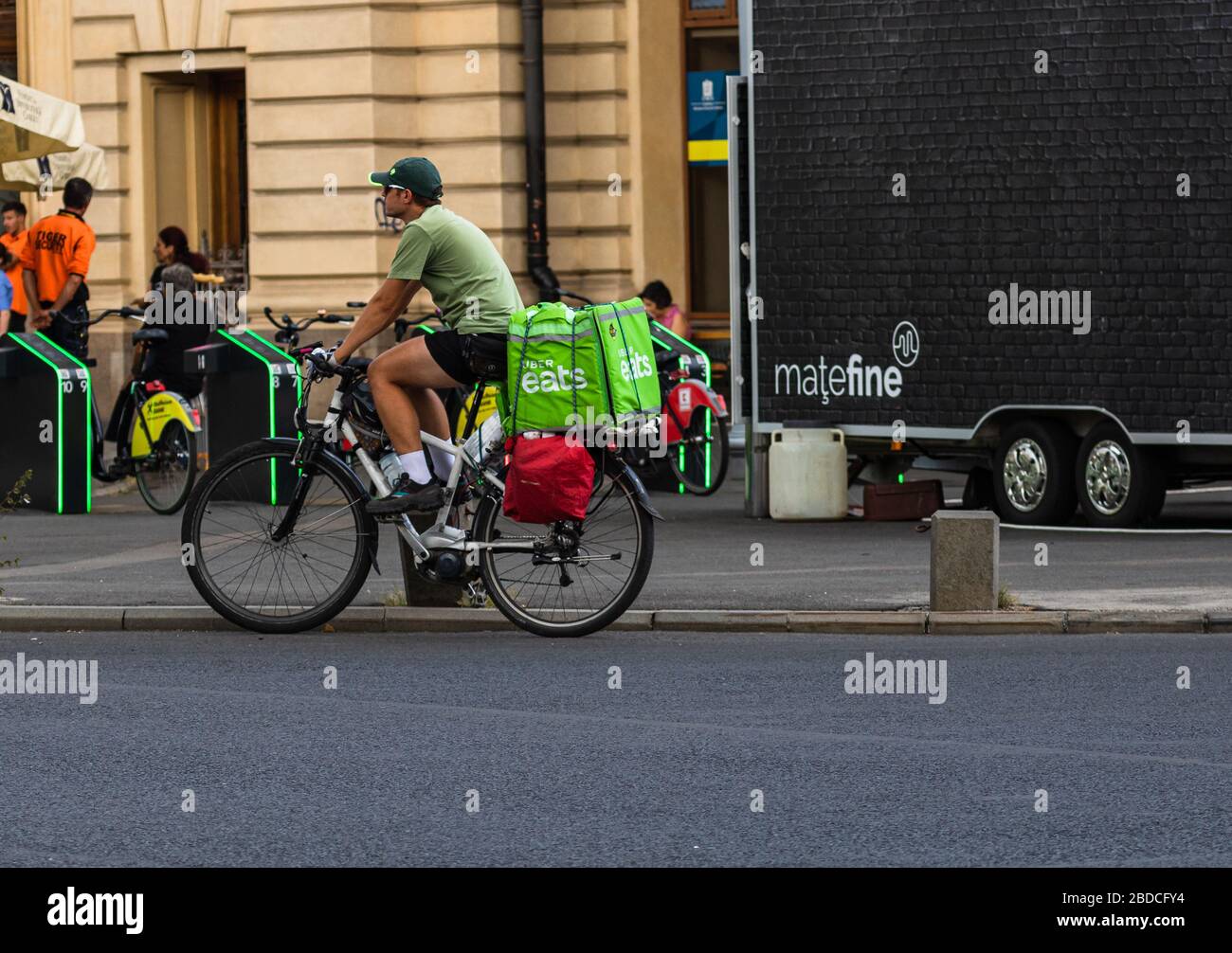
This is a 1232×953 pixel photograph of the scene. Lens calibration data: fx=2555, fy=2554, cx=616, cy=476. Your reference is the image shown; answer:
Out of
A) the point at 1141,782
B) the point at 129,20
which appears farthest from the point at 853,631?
the point at 129,20

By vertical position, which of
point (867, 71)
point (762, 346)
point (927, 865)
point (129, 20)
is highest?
point (129, 20)

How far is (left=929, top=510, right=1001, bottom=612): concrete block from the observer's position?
35.6ft

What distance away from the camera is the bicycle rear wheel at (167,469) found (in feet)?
54.4

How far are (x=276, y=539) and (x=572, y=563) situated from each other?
1.26 m

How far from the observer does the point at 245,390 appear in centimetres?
1739

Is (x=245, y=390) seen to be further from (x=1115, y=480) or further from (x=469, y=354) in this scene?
(x=469, y=354)

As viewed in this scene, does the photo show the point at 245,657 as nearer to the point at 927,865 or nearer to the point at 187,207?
the point at 927,865

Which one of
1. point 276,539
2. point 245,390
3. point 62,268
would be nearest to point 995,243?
point 245,390

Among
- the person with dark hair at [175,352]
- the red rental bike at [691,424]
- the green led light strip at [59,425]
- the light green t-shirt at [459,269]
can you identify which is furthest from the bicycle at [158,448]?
the light green t-shirt at [459,269]

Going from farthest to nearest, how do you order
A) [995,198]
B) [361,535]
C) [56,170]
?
[56,170]
[995,198]
[361,535]

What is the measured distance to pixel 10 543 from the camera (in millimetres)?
14641

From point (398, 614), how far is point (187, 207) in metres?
15.3

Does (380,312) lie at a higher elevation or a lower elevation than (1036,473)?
higher

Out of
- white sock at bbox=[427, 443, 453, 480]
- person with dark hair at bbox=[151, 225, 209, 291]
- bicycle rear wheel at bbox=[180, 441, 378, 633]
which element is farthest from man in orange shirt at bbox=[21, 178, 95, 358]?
white sock at bbox=[427, 443, 453, 480]
